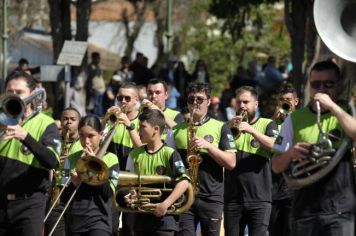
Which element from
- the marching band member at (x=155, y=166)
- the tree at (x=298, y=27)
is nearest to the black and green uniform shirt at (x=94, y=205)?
the marching band member at (x=155, y=166)

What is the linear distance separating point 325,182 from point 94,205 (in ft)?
8.79

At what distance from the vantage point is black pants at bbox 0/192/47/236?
9.70 m

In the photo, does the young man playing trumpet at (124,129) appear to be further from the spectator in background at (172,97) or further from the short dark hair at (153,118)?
the spectator in background at (172,97)

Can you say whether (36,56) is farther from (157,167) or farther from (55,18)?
(157,167)

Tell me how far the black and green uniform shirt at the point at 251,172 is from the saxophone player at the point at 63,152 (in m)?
1.74

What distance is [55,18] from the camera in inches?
944

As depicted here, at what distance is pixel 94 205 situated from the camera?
10.4 m

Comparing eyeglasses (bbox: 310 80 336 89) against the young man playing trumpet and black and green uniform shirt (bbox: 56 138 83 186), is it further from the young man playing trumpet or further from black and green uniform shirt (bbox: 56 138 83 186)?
the young man playing trumpet

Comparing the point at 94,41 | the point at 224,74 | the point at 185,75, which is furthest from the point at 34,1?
the point at 94,41

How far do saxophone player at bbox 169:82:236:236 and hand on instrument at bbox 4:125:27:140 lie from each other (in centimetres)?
285

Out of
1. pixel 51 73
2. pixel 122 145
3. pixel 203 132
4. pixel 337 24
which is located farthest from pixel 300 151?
pixel 51 73

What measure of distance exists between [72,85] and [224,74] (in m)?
20.7

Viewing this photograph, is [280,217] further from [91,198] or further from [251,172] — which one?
[91,198]

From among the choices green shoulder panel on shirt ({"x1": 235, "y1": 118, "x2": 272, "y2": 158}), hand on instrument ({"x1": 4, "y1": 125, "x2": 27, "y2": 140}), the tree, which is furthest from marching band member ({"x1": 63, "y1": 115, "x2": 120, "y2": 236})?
the tree
